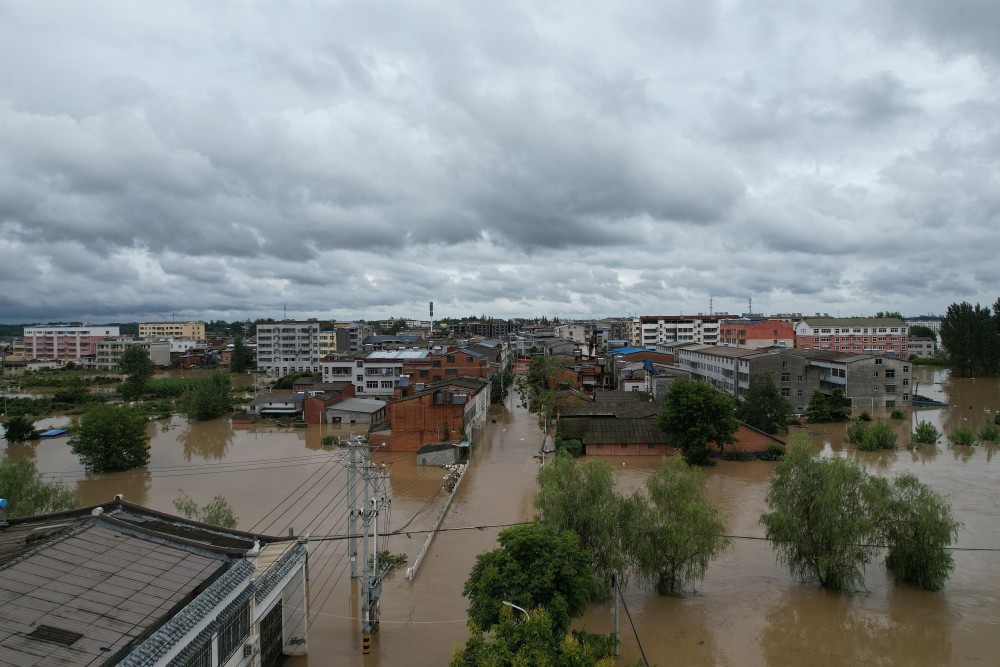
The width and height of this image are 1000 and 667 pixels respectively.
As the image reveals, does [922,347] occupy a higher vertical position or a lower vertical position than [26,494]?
higher

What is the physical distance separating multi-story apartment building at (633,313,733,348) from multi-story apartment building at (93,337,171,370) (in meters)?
69.8

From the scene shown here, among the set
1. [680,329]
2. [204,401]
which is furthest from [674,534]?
[680,329]

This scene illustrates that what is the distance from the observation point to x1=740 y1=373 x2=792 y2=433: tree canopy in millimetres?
34250

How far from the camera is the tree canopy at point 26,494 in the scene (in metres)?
16.9

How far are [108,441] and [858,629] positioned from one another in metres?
31.2

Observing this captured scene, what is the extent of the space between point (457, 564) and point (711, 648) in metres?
7.41

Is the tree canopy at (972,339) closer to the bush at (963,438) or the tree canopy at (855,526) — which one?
the bush at (963,438)

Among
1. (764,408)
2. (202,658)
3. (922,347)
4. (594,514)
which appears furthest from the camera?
(922,347)

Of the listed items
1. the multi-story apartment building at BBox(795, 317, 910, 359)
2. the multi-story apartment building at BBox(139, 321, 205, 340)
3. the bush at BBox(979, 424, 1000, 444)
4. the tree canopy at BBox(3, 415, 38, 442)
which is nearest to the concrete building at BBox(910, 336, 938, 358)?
the multi-story apartment building at BBox(795, 317, 910, 359)

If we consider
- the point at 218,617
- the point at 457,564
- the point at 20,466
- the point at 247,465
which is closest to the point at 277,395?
the point at 247,465

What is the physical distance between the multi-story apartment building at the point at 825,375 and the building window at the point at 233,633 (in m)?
37.9

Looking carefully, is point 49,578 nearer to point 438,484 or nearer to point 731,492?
point 438,484

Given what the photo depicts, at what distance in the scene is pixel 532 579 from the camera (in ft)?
35.9

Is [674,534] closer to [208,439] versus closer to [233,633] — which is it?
[233,633]
